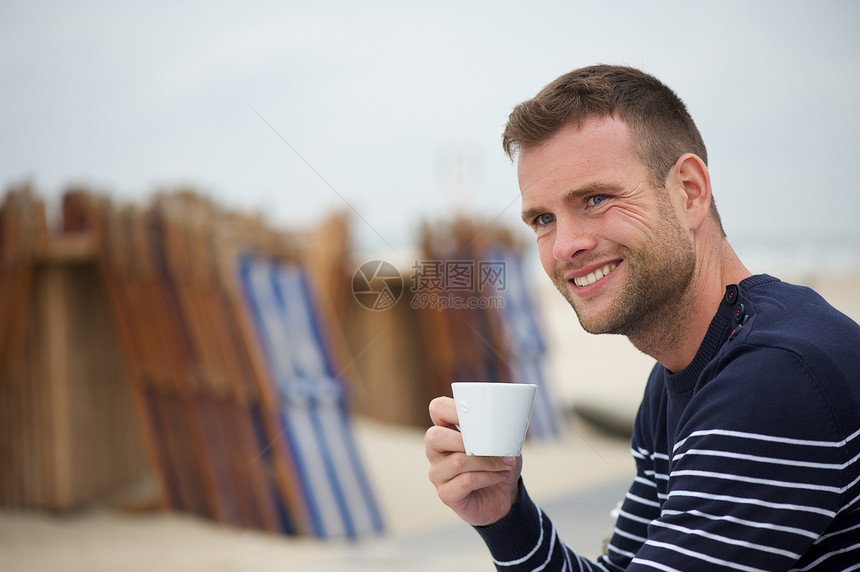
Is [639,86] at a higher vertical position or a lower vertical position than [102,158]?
lower

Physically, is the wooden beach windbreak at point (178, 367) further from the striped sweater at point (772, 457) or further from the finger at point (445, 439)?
the striped sweater at point (772, 457)

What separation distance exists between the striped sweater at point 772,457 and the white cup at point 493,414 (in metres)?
0.22


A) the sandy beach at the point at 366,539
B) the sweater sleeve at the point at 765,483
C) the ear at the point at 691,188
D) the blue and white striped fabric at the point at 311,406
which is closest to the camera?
the sweater sleeve at the point at 765,483

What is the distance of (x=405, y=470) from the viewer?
16.4 ft

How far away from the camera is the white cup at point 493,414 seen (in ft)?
3.53

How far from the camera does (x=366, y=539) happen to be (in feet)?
12.8

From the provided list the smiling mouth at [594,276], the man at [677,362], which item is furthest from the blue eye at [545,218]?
the smiling mouth at [594,276]

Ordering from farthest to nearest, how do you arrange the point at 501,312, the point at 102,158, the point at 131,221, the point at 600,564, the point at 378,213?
1. the point at 102,158
2. the point at 501,312
3. the point at 131,221
4. the point at 378,213
5. the point at 600,564

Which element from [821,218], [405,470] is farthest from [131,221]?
[821,218]

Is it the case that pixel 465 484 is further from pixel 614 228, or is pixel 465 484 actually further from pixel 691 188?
pixel 691 188

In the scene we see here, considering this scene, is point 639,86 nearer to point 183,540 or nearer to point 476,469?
point 476,469

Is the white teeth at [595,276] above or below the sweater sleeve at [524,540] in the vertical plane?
above

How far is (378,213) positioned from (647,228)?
34.3 inches

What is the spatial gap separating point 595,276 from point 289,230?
144 inches
